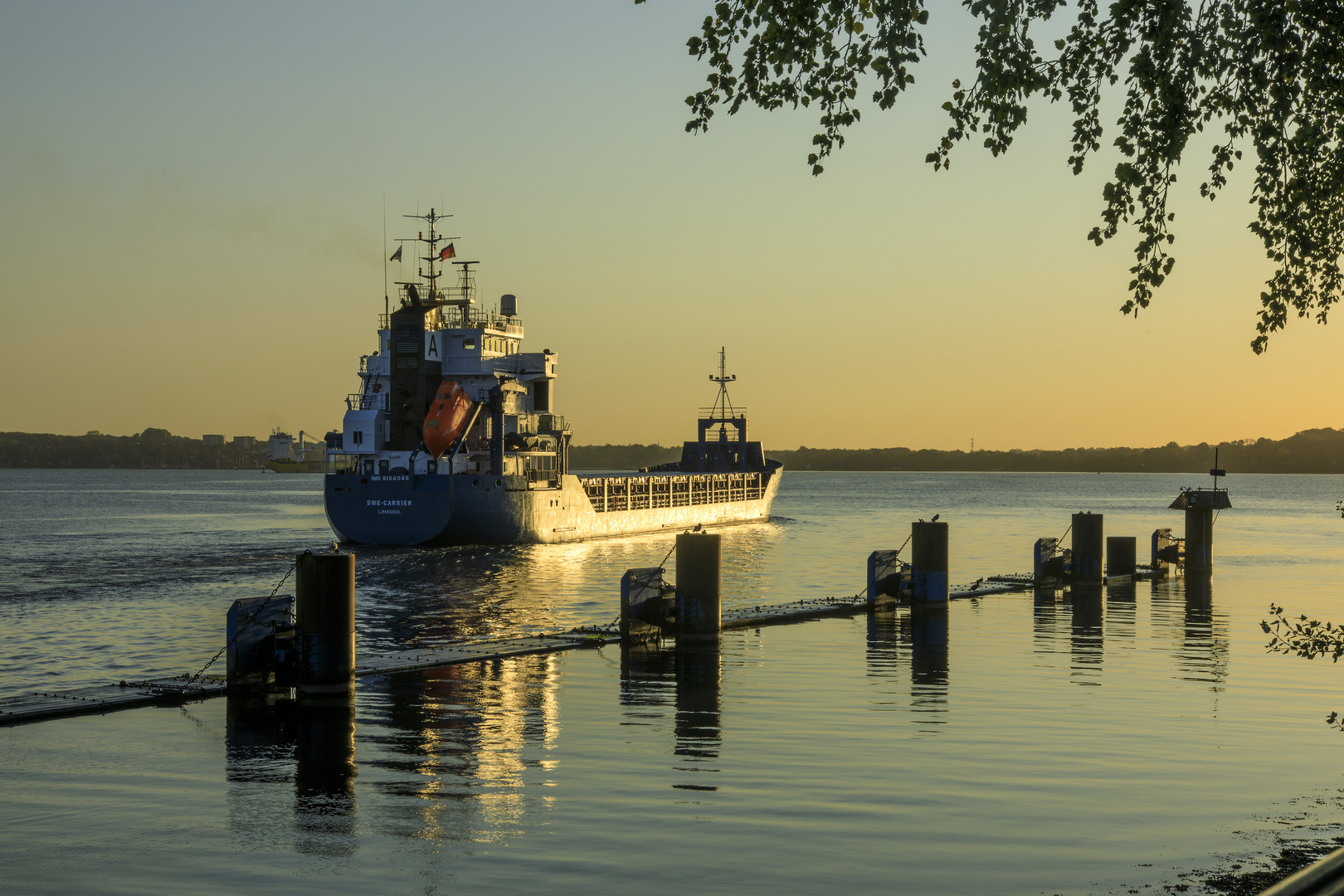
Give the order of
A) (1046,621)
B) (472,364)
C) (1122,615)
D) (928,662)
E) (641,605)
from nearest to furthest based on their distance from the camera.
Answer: (928,662), (641,605), (1046,621), (1122,615), (472,364)

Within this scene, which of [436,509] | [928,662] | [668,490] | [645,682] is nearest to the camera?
[645,682]

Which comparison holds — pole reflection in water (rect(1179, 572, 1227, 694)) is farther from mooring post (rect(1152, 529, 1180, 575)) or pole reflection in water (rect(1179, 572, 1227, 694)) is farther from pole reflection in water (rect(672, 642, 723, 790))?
pole reflection in water (rect(672, 642, 723, 790))

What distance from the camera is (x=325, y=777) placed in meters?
10.6

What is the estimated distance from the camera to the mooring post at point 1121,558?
107 ft

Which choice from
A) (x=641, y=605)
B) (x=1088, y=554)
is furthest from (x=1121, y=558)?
(x=641, y=605)

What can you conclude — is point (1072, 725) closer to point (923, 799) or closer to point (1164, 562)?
point (923, 799)

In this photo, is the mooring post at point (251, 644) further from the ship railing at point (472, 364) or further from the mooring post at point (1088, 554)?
the ship railing at point (472, 364)

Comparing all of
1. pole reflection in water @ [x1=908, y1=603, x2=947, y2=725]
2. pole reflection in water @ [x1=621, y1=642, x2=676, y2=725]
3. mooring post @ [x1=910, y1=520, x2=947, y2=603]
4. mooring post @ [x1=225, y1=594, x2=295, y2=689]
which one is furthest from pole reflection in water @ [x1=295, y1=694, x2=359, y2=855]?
mooring post @ [x1=910, y1=520, x2=947, y2=603]

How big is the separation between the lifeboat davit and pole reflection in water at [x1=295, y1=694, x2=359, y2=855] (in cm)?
3407

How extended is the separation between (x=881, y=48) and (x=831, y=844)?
555 cm

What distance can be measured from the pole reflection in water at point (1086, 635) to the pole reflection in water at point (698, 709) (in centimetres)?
504

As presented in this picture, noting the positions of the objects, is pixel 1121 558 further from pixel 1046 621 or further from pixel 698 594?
pixel 698 594

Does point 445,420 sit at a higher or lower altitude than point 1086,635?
higher

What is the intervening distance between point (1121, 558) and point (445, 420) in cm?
2615
